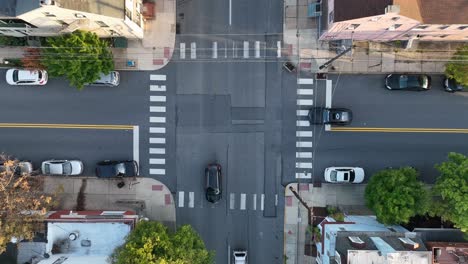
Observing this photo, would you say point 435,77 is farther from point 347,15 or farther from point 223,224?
point 223,224

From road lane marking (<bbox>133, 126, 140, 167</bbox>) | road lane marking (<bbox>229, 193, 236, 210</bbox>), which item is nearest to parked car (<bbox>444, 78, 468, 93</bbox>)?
road lane marking (<bbox>229, 193, 236, 210</bbox>)

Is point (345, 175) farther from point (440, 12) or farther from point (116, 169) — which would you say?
point (116, 169)

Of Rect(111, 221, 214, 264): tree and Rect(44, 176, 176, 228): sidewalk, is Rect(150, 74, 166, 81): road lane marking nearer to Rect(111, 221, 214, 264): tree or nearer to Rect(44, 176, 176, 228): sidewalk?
Rect(44, 176, 176, 228): sidewalk

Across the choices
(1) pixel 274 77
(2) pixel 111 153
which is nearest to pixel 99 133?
(2) pixel 111 153

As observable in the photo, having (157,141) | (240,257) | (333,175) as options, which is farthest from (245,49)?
(240,257)

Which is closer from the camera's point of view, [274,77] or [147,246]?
[147,246]

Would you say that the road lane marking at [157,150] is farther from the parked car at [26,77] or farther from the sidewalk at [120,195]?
the parked car at [26,77]
